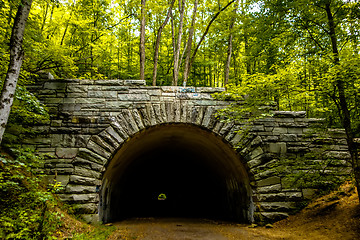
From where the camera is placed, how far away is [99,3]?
11.5 meters

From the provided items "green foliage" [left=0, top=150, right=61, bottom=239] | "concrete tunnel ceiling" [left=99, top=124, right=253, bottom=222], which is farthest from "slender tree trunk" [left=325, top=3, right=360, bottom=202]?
"green foliage" [left=0, top=150, right=61, bottom=239]

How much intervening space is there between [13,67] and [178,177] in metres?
12.5

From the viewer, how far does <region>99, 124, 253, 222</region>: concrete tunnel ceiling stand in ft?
23.9

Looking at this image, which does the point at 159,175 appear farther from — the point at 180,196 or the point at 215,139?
the point at 215,139

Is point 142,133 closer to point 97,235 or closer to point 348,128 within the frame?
point 97,235

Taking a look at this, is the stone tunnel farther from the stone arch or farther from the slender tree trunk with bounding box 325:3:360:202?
the slender tree trunk with bounding box 325:3:360:202

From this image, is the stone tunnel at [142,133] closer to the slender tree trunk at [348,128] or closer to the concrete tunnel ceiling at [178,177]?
the concrete tunnel ceiling at [178,177]

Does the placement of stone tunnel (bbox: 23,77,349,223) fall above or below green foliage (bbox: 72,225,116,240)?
above

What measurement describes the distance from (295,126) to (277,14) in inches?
122

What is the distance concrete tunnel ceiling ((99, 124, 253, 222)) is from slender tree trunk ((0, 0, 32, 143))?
2904 millimetres

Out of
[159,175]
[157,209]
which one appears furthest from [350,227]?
[157,209]

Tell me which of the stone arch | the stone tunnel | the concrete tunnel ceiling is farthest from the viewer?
the concrete tunnel ceiling

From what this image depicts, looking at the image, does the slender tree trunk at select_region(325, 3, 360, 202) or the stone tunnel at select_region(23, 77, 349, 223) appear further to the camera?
the stone tunnel at select_region(23, 77, 349, 223)

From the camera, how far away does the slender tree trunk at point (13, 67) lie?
14.1 ft
